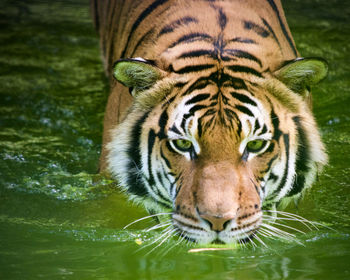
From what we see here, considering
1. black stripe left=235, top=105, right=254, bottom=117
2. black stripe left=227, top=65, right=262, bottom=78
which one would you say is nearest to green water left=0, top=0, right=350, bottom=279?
black stripe left=235, top=105, right=254, bottom=117

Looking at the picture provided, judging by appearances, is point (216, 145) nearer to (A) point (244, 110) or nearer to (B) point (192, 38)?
(A) point (244, 110)

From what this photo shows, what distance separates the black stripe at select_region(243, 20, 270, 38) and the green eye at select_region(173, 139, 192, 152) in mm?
671

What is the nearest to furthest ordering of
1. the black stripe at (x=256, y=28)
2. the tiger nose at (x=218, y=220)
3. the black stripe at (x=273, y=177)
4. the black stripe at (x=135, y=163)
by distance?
1. the tiger nose at (x=218, y=220)
2. the black stripe at (x=273, y=177)
3. the black stripe at (x=135, y=163)
4. the black stripe at (x=256, y=28)

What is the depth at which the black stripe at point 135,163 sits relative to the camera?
2705 mm

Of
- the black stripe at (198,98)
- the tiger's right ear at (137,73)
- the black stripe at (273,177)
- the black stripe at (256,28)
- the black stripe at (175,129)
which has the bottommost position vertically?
the black stripe at (273,177)

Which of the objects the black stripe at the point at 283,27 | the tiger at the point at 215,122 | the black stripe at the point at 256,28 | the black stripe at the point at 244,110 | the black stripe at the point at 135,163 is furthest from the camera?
the black stripe at the point at 283,27

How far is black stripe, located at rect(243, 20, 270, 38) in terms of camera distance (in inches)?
112

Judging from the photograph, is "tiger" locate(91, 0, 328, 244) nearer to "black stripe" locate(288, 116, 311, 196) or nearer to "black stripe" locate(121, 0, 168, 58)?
"black stripe" locate(288, 116, 311, 196)

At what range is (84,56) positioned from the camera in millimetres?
5422

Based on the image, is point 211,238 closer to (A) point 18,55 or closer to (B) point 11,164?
(B) point 11,164

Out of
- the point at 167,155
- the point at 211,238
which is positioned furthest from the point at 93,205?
the point at 211,238

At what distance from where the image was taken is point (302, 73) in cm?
253

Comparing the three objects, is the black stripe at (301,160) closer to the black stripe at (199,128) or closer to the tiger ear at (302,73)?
the tiger ear at (302,73)

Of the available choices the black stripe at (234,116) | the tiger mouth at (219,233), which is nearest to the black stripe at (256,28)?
the black stripe at (234,116)
